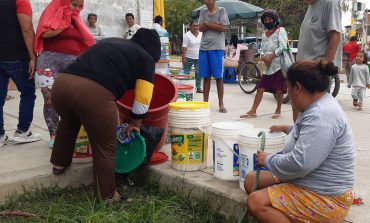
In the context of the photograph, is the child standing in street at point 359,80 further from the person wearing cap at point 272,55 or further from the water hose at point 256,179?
the water hose at point 256,179

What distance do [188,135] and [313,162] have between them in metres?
1.42

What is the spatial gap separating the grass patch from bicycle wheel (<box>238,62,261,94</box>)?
608cm

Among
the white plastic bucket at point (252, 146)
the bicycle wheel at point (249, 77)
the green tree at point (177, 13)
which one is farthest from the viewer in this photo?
the green tree at point (177, 13)

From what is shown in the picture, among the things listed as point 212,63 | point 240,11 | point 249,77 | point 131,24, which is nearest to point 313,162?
point 212,63

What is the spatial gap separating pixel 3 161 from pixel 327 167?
116 inches

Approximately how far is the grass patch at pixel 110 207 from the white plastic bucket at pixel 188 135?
31 cm

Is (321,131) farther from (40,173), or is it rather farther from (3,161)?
(3,161)

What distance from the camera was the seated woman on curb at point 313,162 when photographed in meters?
2.31

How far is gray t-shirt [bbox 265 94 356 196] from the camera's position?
7.55 feet

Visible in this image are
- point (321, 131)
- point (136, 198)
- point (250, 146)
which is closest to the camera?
point (321, 131)

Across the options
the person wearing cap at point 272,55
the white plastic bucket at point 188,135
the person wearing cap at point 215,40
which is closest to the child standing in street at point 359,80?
the person wearing cap at point 272,55

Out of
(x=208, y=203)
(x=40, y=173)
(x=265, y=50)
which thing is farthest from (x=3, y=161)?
(x=265, y=50)

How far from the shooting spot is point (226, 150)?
3289 mm

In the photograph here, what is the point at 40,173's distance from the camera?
359 cm
